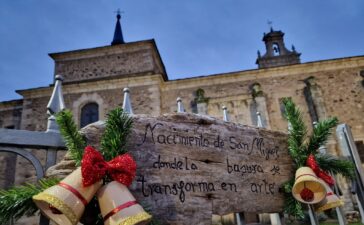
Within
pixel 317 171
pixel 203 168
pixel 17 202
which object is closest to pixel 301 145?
pixel 317 171

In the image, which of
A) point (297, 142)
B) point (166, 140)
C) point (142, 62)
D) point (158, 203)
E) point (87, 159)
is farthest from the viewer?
point (142, 62)

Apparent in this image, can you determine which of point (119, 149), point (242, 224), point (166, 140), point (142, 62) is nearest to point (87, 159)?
point (119, 149)

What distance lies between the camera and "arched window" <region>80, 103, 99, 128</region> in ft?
41.3

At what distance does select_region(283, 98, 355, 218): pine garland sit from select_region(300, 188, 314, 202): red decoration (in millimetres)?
106

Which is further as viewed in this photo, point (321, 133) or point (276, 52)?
point (276, 52)

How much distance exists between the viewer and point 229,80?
1290cm

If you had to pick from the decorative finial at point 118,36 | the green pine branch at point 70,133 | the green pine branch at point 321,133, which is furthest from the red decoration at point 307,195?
the decorative finial at point 118,36

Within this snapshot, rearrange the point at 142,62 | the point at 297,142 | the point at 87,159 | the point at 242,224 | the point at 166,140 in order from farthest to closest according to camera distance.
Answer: the point at 142,62, the point at 297,142, the point at 242,224, the point at 166,140, the point at 87,159

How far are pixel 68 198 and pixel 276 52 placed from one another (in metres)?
31.6

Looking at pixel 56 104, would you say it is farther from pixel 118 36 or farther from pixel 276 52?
pixel 276 52

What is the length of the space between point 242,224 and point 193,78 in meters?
11.2

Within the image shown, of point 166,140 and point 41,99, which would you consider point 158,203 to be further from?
point 41,99

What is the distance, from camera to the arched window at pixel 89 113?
41.3 feet

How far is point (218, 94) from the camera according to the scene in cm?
1264
